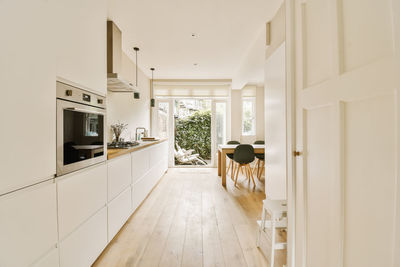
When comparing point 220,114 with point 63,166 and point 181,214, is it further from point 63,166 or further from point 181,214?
point 63,166

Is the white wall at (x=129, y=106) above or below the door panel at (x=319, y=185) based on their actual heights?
above

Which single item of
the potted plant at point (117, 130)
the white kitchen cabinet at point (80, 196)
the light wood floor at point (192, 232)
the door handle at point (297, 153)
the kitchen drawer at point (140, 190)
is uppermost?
the potted plant at point (117, 130)

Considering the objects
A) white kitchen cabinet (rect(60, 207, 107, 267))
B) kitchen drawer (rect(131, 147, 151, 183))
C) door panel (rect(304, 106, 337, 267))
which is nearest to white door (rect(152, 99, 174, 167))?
kitchen drawer (rect(131, 147, 151, 183))

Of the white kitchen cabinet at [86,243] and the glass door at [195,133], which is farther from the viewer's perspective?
the glass door at [195,133]

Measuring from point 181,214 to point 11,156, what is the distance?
6.76 feet

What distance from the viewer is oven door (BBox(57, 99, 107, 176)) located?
117cm

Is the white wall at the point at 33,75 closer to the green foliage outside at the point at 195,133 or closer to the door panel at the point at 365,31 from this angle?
the door panel at the point at 365,31

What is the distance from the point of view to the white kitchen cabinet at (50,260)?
0.98 meters

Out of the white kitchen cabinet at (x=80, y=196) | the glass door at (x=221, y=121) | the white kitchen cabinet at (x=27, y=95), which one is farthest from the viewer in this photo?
the glass door at (x=221, y=121)

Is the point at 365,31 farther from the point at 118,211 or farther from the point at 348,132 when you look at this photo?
the point at 118,211

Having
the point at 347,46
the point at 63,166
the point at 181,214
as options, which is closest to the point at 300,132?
the point at 347,46

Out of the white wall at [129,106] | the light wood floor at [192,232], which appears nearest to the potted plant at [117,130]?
the white wall at [129,106]

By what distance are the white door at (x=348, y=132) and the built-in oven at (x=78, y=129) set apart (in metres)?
1.50

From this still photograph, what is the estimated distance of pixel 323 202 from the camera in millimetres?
965
